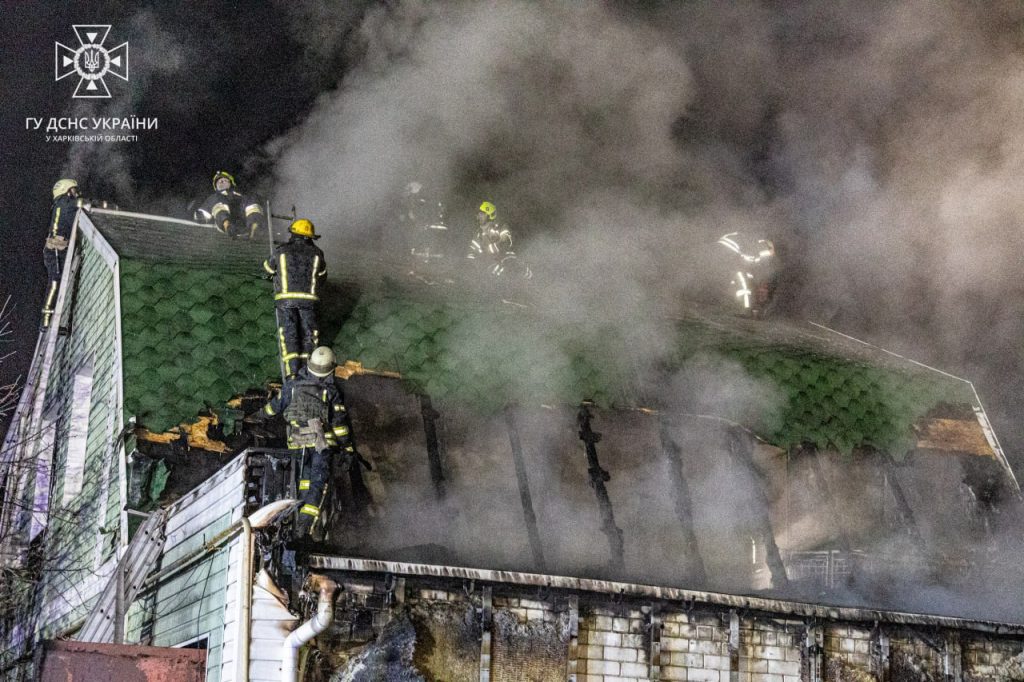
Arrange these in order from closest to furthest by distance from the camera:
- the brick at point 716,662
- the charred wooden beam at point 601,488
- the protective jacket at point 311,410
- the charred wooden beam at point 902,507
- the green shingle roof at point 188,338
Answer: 1. the protective jacket at point 311,410
2. the brick at point 716,662
3. the green shingle roof at point 188,338
4. the charred wooden beam at point 601,488
5. the charred wooden beam at point 902,507

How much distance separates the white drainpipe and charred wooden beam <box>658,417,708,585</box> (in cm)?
381

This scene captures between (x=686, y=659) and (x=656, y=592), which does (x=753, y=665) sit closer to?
(x=686, y=659)

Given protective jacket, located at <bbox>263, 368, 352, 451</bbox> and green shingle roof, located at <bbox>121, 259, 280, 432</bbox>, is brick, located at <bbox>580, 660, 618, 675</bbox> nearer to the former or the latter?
protective jacket, located at <bbox>263, 368, 352, 451</bbox>

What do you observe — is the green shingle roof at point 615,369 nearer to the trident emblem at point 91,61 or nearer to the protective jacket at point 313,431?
the protective jacket at point 313,431

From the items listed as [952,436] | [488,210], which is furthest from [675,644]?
[488,210]

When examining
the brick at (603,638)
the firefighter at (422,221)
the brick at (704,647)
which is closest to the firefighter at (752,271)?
the firefighter at (422,221)

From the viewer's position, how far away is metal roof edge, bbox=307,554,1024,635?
7609 millimetres

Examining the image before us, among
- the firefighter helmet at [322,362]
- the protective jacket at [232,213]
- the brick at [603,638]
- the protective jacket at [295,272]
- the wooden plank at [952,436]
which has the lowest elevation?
the brick at [603,638]

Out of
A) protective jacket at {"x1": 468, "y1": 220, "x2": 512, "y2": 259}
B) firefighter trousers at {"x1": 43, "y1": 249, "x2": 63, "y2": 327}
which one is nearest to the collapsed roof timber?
firefighter trousers at {"x1": 43, "y1": 249, "x2": 63, "y2": 327}

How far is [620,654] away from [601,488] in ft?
6.74

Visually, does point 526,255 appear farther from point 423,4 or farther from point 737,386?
point 737,386

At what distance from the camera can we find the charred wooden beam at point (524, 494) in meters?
9.38

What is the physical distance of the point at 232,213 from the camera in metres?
12.8

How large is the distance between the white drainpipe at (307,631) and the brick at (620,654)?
7.49ft
